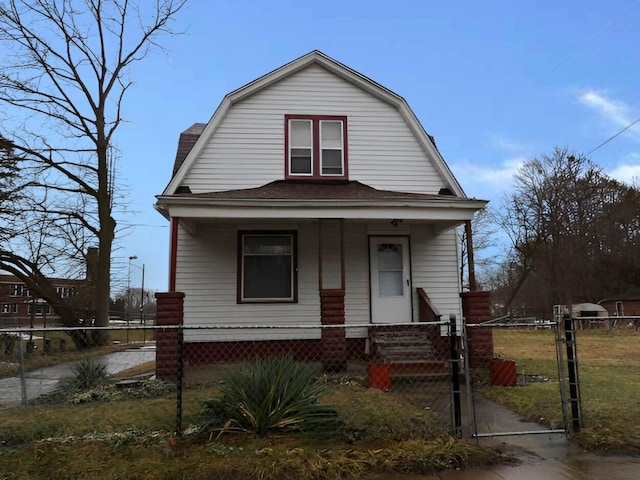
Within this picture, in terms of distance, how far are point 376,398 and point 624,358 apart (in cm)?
936

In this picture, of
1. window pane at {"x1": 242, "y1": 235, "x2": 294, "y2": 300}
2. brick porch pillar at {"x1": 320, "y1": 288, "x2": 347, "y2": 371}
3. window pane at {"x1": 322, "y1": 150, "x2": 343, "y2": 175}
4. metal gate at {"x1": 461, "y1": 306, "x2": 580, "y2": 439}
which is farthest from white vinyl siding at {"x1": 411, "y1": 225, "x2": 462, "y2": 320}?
window pane at {"x1": 242, "y1": 235, "x2": 294, "y2": 300}

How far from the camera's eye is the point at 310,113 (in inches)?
457

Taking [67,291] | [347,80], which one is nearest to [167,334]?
[347,80]

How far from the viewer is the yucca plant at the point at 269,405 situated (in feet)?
15.9

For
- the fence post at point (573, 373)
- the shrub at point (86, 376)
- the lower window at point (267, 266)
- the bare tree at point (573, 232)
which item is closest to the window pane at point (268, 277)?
the lower window at point (267, 266)

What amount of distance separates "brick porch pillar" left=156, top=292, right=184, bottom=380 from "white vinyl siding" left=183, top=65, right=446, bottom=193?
10.2 ft

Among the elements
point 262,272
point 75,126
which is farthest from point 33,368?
point 75,126

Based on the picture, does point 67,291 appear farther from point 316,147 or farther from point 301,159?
point 316,147

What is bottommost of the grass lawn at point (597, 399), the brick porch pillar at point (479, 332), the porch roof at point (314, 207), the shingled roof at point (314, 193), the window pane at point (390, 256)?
the grass lawn at point (597, 399)

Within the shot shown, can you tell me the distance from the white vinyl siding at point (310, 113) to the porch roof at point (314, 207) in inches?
49.9

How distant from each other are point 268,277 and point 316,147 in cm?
325

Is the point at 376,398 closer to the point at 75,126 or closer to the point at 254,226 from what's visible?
the point at 254,226

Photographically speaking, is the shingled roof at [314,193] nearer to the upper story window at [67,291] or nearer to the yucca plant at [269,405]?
the yucca plant at [269,405]

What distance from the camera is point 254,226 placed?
10.8 meters
